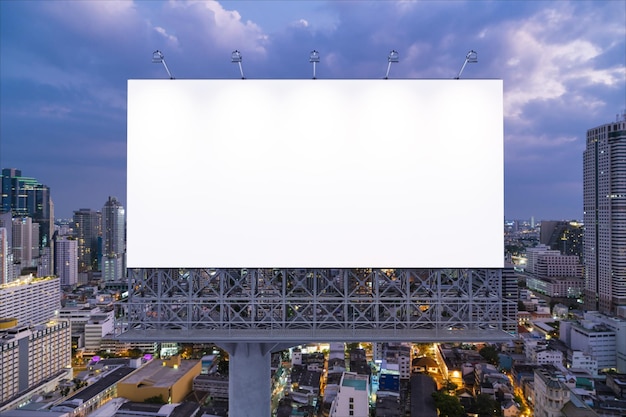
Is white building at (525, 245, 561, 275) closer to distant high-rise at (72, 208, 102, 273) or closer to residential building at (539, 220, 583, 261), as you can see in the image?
residential building at (539, 220, 583, 261)

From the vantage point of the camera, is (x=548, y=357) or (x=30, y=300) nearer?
(x=548, y=357)

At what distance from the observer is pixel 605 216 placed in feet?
122

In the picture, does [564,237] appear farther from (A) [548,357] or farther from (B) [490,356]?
(B) [490,356]

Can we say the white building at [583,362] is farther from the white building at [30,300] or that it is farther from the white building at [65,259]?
the white building at [65,259]

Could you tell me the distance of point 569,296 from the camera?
45750 millimetres

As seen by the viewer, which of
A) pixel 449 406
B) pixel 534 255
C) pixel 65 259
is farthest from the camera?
pixel 534 255

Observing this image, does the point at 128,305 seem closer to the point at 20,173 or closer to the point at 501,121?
the point at 501,121

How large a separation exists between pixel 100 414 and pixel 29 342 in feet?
31.4

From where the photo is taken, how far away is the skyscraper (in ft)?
117

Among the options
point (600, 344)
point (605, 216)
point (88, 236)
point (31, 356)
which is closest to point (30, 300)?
point (31, 356)

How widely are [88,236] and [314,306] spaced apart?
3196 inches

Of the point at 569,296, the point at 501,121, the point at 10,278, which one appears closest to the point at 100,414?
the point at 501,121

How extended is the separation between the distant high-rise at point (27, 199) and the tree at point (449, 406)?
68.1 m

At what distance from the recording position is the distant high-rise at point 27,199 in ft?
214
